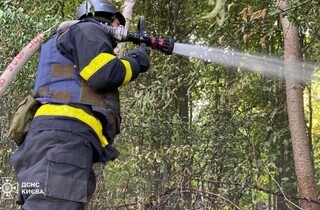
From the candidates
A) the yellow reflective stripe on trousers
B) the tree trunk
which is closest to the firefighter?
the yellow reflective stripe on trousers

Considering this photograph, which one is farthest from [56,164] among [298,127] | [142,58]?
[298,127]

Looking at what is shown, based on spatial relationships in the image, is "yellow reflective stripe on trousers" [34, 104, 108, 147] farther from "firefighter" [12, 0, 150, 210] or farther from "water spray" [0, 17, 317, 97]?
"water spray" [0, 17, 317, 97]

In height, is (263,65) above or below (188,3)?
below

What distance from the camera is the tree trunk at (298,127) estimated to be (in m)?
4.36

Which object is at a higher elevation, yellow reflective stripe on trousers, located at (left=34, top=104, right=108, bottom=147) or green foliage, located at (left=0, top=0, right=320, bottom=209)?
green foliage, located at (left=0, top=0, right=320, bottom=209)

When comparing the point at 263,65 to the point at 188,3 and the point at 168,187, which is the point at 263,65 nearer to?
the point at 188,3

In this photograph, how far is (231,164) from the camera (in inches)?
213

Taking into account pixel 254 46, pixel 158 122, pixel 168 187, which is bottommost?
pixel 168 187

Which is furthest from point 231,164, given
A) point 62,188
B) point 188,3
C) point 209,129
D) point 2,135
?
point 62,188

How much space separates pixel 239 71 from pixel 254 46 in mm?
581

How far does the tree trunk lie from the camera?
436 cm
